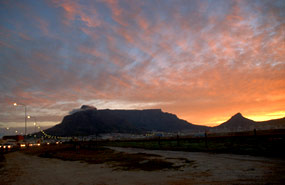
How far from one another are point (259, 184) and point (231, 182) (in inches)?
44.3

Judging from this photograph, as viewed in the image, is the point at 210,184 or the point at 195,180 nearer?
the point at 210,184

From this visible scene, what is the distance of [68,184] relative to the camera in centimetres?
1045

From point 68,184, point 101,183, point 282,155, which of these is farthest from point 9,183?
point 282,155

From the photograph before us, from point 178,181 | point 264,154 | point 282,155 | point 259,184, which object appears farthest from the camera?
point 264,154

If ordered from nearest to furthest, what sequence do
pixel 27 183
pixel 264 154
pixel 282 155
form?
pixel 27 183
pixel 282 155
pixel 264 154

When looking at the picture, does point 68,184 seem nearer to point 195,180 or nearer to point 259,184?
point 195,180

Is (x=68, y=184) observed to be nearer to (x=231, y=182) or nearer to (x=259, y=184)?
(x=231, y=182)

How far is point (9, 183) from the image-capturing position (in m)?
11.2

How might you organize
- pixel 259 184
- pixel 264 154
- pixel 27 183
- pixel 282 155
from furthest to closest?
pixel 264 154
pixel 282 155
pixel 27 183
pixel 259 184

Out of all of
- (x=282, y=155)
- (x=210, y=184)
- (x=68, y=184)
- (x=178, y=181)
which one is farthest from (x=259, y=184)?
(x=282, y=155)

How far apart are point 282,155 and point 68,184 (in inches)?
670

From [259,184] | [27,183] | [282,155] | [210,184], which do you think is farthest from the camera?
[282,155]

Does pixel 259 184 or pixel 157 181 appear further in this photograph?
pixel 157 181

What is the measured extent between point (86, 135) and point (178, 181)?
197313mm
